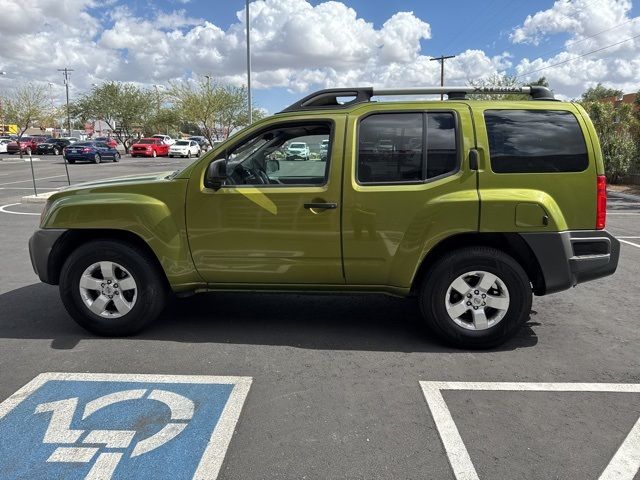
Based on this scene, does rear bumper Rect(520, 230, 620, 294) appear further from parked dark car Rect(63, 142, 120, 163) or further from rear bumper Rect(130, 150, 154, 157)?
rear bumper Rect(130, 150, 154, 157)

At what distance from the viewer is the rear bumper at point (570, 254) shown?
3.83 m

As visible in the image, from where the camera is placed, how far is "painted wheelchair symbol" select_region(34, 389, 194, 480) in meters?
2.63

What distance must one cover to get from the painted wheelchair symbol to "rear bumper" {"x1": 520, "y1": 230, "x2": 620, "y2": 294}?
2761 mm

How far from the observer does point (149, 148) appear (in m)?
42.7

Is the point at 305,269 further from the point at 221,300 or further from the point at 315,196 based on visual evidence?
the point at 221,300

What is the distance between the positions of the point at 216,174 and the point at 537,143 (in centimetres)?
247

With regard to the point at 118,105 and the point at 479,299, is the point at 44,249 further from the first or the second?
the point at 118,105

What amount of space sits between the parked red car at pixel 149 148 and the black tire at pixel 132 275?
41.1 m

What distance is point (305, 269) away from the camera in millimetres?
4086

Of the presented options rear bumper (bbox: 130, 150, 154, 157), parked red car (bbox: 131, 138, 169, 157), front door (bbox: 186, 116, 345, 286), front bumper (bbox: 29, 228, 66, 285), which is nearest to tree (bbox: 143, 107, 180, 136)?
parked red car (bbox: 131, 138, 169, 157)

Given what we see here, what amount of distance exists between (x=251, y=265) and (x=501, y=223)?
1.99 meters

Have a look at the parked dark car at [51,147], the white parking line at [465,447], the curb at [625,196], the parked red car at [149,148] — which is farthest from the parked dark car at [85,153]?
the white parking line at [465,447]

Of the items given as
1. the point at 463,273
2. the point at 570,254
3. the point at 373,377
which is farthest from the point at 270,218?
the point at 570,254

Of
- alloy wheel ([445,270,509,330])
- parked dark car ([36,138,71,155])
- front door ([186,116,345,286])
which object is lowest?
alloy wheel ([445,270,509,330])
